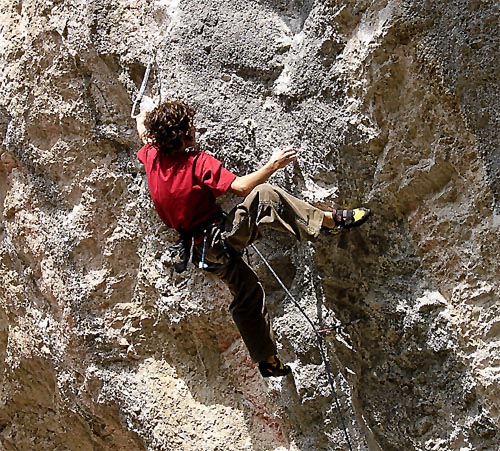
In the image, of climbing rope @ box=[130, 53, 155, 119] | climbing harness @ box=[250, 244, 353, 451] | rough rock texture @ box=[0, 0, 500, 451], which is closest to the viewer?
rough rock texture @ box=[0, 0, 500, 451]

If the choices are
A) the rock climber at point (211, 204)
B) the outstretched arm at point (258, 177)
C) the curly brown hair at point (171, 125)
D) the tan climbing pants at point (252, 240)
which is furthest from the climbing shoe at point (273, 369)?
the curly brown hair at point (171, 125)

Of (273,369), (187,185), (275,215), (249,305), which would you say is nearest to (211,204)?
(187,185)

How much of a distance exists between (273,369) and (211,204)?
1.91 ft

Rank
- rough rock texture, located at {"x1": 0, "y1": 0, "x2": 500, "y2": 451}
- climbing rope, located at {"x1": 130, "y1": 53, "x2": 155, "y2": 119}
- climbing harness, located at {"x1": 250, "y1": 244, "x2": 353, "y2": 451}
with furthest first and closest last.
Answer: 1. climbing rope, located at {"x1": 130, "y1": 53, "x2": 155, "y2": 119}
2. climbing harness, located at {"x1": 250, "y1": 244, "x2": 353, "y2": 451}
3. rough rock texture, located at {"x1": 0, "y1": 0, "x2": 500, "y2": 451}

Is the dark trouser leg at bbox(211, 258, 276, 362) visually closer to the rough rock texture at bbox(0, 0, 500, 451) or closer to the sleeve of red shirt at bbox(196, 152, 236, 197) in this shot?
the rough rock texture at bbox(0, 0, 500, 451)

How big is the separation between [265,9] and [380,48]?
0.57 meters

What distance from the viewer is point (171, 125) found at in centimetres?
234

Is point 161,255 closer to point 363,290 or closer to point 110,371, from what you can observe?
point 110,371

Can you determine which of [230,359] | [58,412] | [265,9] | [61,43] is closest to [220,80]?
[265,9]

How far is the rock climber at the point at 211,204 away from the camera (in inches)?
92.7

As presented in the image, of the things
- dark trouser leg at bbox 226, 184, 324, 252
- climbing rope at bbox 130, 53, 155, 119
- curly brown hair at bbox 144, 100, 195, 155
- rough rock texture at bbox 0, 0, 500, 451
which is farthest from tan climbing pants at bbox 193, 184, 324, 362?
climbing rope at bbox 130, 53, 155, 119

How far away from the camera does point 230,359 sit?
2.98 m

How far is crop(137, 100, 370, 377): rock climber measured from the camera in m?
2.36

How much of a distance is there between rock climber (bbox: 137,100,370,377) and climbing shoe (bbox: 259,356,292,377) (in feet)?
1.04
